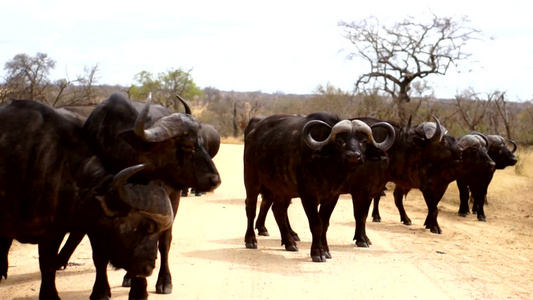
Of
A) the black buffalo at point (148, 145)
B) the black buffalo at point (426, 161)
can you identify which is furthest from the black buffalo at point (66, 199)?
the black buffalo at point (426, 161)

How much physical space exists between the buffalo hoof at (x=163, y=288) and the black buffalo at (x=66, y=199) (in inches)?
53.0

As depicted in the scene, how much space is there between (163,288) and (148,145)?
1929mm

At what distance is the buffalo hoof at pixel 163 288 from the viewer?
Result: 8106 mm

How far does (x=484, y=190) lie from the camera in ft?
59.8

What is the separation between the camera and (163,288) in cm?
811

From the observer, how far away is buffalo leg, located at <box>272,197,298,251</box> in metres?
11.5

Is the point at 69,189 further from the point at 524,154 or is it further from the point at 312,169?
the point at 524,154

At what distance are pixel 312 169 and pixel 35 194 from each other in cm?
480

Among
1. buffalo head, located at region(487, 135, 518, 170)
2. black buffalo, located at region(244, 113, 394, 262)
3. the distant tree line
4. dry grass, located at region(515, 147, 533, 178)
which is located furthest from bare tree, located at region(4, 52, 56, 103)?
dry grass, located at region(515, 147, 533, 178)

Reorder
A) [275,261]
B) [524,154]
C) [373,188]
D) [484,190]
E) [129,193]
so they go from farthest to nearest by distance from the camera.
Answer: [524,154] < [484,190] < [373,188] < [275,261] < [129,193]

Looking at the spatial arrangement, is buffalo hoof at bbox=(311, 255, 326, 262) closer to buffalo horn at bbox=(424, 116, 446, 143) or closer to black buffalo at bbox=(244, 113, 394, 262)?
black buffalo at bbox=(244, 113, 394, 262)

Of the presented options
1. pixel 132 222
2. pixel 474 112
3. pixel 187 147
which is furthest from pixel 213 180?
pixel 474 112

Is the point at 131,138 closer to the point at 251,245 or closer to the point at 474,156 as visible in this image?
the point at 251,245

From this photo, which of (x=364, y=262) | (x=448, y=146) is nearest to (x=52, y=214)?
(x=364, y=262)
